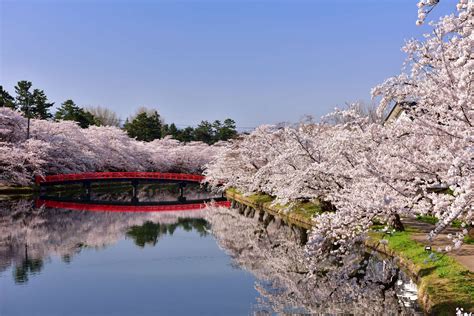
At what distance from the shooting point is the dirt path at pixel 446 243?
14414mm

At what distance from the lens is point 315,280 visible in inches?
644

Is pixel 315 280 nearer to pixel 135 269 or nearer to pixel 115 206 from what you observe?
pixel 135 269

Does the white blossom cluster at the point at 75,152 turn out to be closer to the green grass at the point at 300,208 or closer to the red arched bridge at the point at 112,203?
the red arched bridge at the point at 112,203

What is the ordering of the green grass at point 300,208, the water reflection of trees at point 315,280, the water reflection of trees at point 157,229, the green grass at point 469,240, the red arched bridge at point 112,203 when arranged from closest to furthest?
the water reflection of trees at point 315,280 → the green grass at point 469,240 → the water reflection of trees at point 157,229 → the green grass at point 300,208 → the red arched bridge at point 112,203

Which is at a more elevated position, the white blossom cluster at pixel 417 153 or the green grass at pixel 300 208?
the white blossom cluster at pixel 417 153

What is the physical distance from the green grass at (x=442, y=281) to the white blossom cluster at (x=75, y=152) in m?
32.5

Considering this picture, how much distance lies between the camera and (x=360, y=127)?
15.3 meters

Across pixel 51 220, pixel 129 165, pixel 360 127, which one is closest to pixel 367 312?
pixel 360 127

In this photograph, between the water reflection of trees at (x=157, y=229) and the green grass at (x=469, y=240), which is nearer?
the green grass at (x=469, y=240)

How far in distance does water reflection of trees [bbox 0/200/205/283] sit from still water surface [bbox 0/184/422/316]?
1.6 inches

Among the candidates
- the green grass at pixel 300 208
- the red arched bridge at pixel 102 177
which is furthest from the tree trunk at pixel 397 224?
the red arched bridge at pixel 102 177

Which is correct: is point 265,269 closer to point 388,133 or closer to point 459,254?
point 459,254

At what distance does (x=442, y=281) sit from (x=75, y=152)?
142 ft

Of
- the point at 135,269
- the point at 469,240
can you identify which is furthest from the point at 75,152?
the point at 469,240
